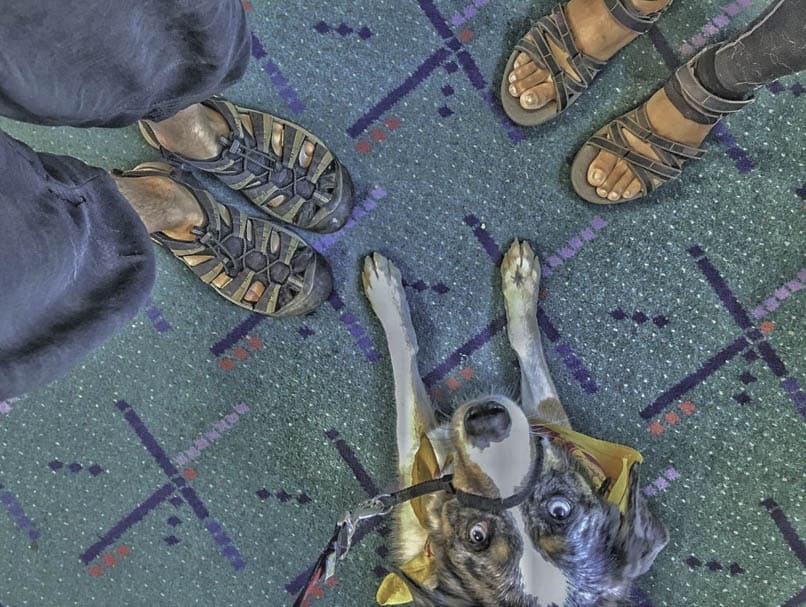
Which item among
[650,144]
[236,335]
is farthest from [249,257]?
[650,144]

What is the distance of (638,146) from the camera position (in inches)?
46.1

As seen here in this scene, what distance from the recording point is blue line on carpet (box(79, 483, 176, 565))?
52.2 inches

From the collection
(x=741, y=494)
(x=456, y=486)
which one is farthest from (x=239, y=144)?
(x=741, y=494)

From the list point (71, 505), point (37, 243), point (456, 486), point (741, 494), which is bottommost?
point (741, 494)

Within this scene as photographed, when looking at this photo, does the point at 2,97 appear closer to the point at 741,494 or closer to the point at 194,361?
the point at 194,361

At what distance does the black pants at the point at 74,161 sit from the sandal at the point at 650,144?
0.65m

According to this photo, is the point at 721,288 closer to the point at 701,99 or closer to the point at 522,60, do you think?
the point at 701,99

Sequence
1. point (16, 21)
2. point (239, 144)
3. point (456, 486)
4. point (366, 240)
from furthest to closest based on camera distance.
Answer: point (366, 240) → point (239, 144) → point (456, 486) → point (16, 21)

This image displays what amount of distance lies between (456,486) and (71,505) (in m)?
0.87

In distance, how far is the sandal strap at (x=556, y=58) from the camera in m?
1.16

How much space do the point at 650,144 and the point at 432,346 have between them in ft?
1.77

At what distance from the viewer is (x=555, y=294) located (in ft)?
4.08

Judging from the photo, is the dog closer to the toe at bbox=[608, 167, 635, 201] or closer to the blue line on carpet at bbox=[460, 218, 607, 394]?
the blue line on carpet at bbox=[460, 218, 607, 394]

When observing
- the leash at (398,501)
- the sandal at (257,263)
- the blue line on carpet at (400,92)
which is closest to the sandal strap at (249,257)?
the sandal at (257,263)
